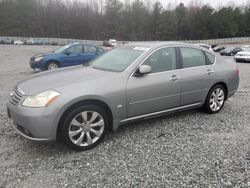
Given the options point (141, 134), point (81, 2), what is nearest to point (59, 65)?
point (141, 134)

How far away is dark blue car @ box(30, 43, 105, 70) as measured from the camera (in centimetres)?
952

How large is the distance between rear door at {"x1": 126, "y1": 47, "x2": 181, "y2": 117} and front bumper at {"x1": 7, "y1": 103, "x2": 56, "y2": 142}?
4.01 ft

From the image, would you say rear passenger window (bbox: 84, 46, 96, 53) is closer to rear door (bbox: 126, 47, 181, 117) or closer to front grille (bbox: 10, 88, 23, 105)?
rear door (bbox: 126, 47, 181, 117)

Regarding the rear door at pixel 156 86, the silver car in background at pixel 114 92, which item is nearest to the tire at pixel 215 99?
the silver car in background at pixel 114 92

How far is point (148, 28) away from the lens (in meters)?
71.8

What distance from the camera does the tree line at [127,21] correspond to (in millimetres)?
65562

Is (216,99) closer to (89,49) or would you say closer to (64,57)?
(64,57)

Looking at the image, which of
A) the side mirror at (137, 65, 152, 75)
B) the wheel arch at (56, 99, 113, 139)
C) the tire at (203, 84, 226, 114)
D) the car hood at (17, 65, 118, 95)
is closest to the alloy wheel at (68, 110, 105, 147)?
the wheel arch at (56, 99, 113, 139)

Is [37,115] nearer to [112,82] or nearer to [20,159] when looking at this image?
[20,159]

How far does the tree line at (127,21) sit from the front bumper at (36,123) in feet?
219

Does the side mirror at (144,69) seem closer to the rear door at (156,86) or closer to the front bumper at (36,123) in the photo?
the rear door at (156,86)

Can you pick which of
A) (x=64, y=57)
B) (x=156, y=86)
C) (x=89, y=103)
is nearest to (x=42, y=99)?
(x=89, y=103)

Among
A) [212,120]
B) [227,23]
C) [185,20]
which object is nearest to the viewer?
[212,120]

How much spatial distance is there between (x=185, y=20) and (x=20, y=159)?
75096 mm
